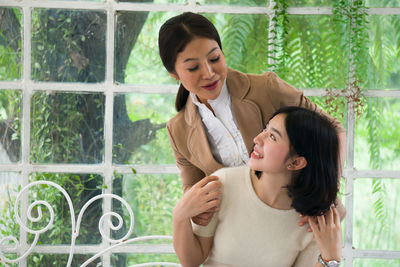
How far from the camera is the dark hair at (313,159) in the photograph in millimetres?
1337

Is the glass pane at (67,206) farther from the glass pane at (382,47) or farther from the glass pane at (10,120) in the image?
the glass pane at (382,47)

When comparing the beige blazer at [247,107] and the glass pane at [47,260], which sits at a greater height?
the beige blazer at [247,107]

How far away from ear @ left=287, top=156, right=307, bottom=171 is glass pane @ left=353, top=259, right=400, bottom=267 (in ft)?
4.36

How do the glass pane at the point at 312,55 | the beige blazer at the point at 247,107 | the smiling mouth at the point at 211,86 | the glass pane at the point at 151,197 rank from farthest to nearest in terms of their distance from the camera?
the glass pane at the point at 151,197, the glass pane at the point at 312,55, the beige blazer at the point at 247,107, the smiling mouth at the point at 211,86

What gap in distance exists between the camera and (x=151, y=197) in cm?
240

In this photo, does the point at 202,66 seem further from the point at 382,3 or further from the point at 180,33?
the point at 382,3

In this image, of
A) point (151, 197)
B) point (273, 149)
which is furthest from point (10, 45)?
point (273, 149)

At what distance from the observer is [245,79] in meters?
1.64

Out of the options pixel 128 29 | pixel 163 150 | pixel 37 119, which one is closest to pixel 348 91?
pixel 163 150

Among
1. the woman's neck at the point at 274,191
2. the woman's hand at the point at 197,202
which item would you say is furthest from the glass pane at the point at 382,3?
the woman's hand at the point at 197,202

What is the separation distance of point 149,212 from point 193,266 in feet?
3.12

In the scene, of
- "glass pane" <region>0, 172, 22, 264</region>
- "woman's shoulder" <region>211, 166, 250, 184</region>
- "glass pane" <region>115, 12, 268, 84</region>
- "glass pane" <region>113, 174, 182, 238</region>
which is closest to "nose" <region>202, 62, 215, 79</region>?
"woman's shoulder" <region>211, 166, 250, 184</region>

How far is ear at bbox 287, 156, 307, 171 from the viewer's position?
135 centimetres

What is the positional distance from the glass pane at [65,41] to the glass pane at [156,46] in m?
0.11
